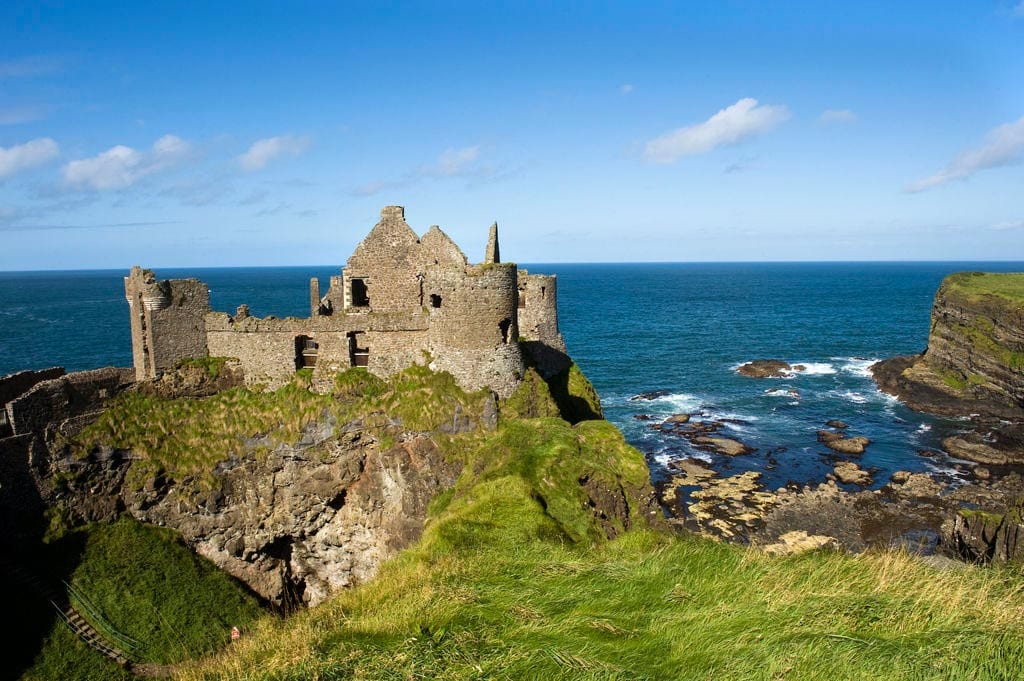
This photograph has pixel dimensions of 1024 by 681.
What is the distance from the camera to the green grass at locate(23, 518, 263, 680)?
18.6m

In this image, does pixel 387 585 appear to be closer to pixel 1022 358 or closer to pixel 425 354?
pixel 425 354

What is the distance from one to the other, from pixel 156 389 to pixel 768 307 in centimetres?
14551

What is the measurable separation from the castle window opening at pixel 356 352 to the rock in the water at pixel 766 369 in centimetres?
6104

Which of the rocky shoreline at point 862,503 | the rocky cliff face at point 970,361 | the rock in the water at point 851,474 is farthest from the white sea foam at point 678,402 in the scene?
the rocky cliff face at point 970,361

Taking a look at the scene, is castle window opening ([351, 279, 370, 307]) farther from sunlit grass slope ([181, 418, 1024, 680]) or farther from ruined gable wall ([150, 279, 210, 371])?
sunlit grass slope ([181, 418, 1024, 680])

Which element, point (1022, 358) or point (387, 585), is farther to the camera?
point (1022, 358)

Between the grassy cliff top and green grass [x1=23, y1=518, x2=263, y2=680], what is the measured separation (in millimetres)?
82303

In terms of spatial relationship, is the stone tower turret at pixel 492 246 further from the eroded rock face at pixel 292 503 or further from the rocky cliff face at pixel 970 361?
the rocky cliff face at pixel 970 361

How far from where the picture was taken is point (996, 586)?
33.3 ft

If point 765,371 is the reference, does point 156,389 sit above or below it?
above

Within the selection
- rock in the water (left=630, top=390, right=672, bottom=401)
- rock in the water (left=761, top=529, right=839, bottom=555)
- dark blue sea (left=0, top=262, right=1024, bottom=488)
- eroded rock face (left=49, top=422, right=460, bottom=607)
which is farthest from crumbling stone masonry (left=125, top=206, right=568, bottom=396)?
rock in the water (left=630, top=390, right=672, bottom=401)

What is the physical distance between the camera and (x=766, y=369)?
251ft

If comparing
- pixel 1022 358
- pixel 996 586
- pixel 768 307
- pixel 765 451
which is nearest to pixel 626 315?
pixel 768 307

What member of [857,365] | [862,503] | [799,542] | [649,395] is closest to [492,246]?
[799,542]
